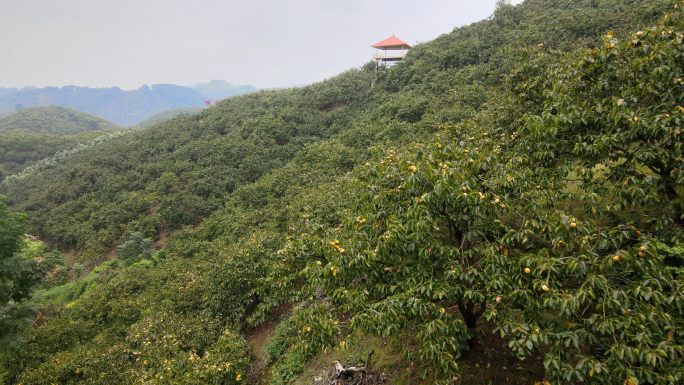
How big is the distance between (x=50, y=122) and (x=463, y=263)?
8616cm

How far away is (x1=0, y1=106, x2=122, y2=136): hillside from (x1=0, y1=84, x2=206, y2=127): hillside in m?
62.3

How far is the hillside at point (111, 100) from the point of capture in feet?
428

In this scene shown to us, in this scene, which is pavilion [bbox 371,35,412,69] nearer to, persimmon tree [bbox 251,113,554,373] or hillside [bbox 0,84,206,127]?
persimmon tree [bbox 251,113,554,373]

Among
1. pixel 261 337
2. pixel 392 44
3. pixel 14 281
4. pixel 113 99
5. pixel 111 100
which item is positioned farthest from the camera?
pixel 113 99

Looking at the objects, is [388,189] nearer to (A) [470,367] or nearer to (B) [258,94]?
(A) [470,367]

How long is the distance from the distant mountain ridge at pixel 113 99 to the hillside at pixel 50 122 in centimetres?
5542

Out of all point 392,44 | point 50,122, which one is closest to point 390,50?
point 392,44

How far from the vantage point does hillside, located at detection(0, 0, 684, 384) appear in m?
3.00

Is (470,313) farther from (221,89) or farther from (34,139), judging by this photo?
(221,89)

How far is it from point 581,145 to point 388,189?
8.69ft

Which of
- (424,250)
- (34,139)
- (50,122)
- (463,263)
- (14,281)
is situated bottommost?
(14,281)

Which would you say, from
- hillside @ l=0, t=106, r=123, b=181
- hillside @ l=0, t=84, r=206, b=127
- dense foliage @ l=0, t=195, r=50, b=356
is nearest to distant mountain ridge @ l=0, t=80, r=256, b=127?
hillside @ l=0, t=84, r=206, b=127

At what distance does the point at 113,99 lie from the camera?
14238cm

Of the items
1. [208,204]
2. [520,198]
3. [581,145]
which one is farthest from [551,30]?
[208,204]
